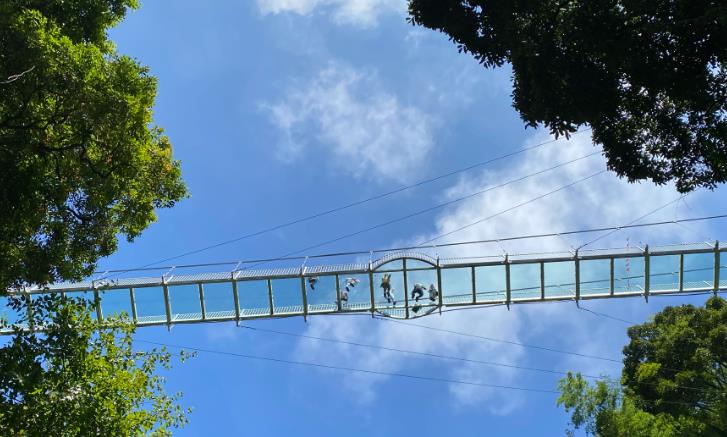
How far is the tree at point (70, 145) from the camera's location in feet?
29.0

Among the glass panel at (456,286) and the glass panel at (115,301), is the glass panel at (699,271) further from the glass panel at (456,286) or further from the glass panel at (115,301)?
the glass panel at (115,301)

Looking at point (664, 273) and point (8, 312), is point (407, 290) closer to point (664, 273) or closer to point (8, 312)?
point (664, 273)

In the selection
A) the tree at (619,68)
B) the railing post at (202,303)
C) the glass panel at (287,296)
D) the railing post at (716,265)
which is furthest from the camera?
the glass panel at (287,296)

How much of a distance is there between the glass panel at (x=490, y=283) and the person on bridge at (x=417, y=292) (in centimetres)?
164

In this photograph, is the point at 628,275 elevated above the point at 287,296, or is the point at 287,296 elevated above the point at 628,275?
the point at 628,275

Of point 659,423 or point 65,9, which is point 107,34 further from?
point 659,423

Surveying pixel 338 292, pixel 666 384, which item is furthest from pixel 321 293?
pixel 666 384

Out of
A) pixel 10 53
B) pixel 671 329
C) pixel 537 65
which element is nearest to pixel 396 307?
pixel 537 65

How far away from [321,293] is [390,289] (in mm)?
2100

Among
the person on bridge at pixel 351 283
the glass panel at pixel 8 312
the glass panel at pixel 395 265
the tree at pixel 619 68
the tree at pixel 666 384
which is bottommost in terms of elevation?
the tree at pixel 666 384

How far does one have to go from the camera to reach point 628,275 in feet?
53.4

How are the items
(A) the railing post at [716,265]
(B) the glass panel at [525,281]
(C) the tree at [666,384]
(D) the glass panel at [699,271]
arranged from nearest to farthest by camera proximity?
(A) the railing post at [716,265] → (D) the glass panel at [699,271] → (B) the glass panel at [525,281] → (C) the tree at [666,384]

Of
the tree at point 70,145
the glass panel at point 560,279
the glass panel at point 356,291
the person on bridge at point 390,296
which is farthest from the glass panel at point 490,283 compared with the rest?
the tree at point 70,145

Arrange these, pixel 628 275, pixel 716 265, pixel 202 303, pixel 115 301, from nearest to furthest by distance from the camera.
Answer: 1. pixel 716 265
2. pixel 628 275
3. pixel 202 303
4. pixel 115 301
